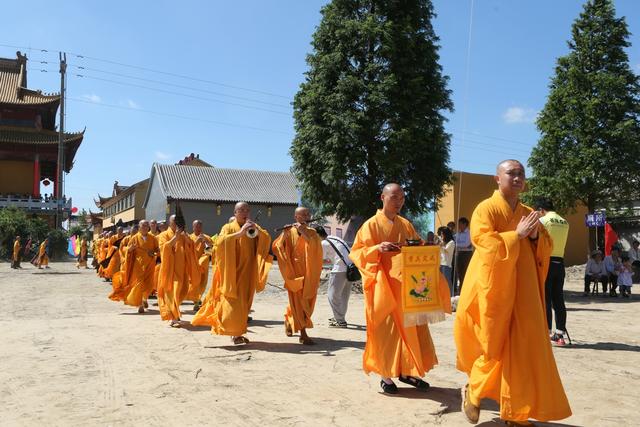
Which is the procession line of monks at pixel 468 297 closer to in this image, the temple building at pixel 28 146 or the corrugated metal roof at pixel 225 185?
the corrugated metal roof at pixel 225 185

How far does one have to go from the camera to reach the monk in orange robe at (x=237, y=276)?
6715 millimetres

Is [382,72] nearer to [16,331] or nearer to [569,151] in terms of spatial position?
[569,151]

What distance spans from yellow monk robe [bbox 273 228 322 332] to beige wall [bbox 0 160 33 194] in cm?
3808

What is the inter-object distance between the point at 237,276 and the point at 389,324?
2900 millimetres

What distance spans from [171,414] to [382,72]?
1295cm

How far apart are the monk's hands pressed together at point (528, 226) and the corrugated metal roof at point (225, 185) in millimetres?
36388

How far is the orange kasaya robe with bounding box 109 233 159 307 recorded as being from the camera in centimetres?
1067

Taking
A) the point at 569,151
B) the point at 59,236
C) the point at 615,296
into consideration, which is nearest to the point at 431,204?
the point at 615,296

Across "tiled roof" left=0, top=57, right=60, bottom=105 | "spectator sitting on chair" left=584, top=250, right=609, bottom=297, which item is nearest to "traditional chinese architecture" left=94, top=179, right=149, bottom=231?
"tiled roof" left=0, top=57, right=60, bottom=105

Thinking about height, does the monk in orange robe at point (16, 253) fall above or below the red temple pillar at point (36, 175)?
below

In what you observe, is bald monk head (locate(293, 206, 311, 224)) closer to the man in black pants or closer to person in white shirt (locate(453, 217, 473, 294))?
the man in black pants

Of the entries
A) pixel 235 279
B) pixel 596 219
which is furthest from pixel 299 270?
pixel 596 219

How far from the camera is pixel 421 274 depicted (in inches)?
175

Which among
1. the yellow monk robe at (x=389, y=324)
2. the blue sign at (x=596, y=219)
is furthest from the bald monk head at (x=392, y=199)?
the blue sign at (x=596, y=219)
